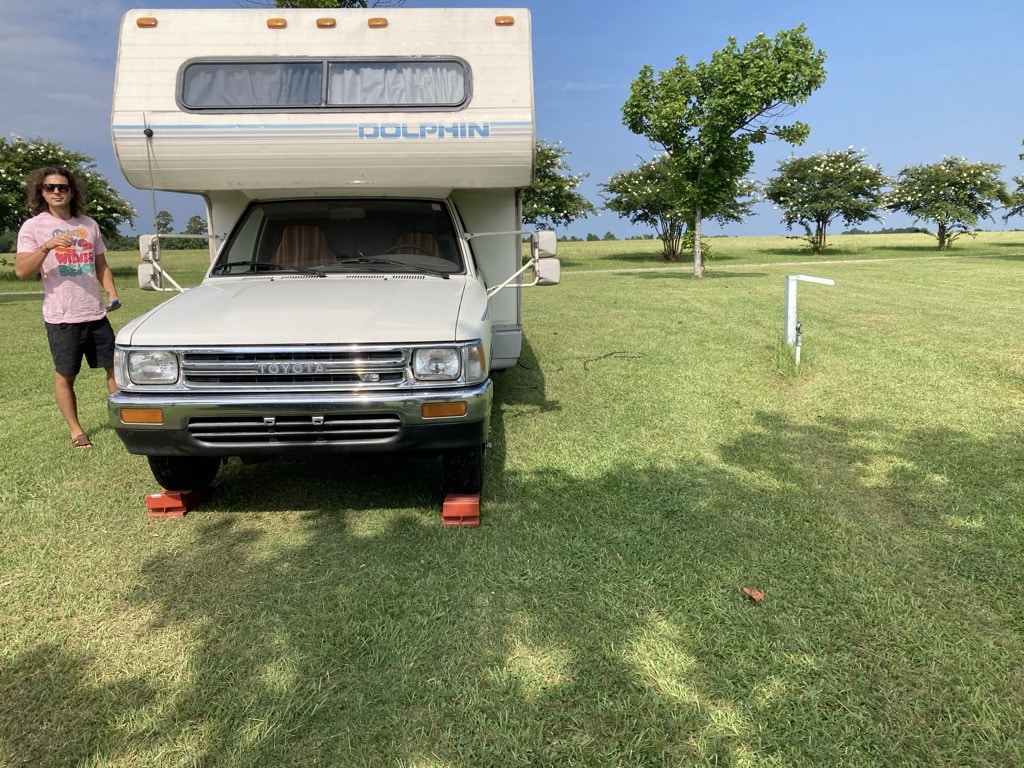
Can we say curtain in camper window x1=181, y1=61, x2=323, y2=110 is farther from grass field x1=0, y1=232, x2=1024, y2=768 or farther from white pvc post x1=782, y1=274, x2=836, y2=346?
white pvc post x1=782, y1=274, x2=836, y2=346

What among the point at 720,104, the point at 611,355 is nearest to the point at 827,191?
the point at 720,104

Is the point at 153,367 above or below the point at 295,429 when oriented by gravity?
above

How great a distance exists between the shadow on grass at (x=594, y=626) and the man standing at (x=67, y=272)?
1941 mm

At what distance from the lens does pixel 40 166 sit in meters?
22.9

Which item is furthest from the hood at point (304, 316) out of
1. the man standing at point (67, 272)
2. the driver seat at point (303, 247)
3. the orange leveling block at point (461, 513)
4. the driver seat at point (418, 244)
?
the man standing at point (67, 272)

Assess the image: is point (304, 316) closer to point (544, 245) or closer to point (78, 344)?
point (544, 245)

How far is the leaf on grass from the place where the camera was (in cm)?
301

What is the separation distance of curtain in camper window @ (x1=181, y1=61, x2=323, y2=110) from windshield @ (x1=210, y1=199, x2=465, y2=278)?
709mm

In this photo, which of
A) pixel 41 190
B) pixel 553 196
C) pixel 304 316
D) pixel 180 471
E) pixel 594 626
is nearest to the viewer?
pixel 594 626

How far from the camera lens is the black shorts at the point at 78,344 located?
4.94 meters

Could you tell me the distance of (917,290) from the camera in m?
15.2

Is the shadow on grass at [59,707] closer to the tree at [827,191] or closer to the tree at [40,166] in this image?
the tree at [40,166]

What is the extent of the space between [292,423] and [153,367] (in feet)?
2.52

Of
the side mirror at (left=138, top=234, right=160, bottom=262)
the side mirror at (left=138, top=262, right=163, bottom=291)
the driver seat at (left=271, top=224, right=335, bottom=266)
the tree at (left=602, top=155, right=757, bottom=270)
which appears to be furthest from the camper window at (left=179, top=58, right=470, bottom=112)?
the tree at (left=602, top=155, right=757, bottom=270)
